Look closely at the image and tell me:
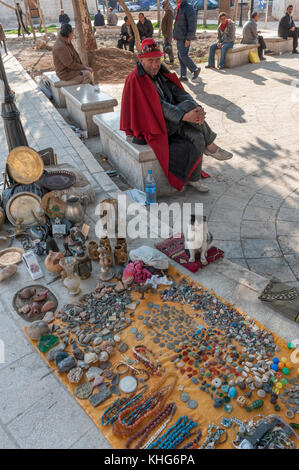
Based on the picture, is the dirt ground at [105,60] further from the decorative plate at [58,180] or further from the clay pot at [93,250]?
the clay pot at [93,250]

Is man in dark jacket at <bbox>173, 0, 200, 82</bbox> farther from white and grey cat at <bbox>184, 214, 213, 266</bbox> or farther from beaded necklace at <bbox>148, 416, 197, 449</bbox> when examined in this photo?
beaded necklace at <bbox>148, 416, 197, 449</bbox>

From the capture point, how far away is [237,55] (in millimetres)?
11375

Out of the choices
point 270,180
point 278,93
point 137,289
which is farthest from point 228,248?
point 278,93

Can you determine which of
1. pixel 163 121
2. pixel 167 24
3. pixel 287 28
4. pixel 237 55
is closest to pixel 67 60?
pixel 163 121

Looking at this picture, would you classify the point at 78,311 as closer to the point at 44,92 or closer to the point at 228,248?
the point at 228,248

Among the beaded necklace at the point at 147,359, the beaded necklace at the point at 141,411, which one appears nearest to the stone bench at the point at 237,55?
the beaded necklace at the point at 147,359

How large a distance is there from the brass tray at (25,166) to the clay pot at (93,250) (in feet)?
3.90

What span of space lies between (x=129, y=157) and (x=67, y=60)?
3.62 meters

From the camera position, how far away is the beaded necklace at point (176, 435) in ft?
7.47

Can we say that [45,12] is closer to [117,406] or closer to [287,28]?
[287,28]

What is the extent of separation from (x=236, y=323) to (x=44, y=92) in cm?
860

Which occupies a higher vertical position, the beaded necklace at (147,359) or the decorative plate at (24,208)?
the decorative plate at (24,208)

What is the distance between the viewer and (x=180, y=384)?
2.63m

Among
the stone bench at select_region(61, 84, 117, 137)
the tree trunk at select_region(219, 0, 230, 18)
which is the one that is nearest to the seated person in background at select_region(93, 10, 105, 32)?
the tree trunk at select_region(219, 0, 230, 18)
